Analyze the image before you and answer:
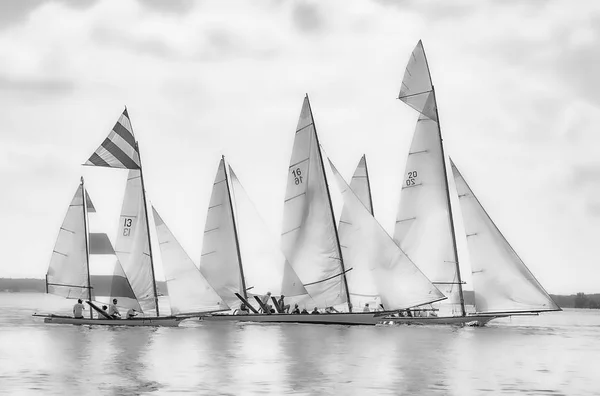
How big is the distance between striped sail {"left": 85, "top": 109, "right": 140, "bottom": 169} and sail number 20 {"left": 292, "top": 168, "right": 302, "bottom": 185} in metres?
10.9

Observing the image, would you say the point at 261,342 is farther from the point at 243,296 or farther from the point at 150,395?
the point at 150,395

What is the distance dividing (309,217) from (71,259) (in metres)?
16.6

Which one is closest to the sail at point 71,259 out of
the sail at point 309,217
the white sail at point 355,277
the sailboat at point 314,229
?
the sailboat at point 314,229

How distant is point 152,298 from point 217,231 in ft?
31.9

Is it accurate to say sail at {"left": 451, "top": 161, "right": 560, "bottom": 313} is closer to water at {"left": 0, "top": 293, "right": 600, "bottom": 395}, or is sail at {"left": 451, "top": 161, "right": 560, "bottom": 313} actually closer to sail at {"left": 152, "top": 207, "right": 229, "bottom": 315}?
water at {"left": 0, "top": 293, "right": 600, "bottom": 395}

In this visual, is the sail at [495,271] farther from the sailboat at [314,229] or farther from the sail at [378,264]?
the sailboat at [314,229]

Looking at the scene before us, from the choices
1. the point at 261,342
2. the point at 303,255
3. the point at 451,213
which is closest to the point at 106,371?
the point at 261,342

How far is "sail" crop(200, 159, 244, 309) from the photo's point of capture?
228 ft

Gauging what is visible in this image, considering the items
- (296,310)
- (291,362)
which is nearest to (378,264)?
(296,310)

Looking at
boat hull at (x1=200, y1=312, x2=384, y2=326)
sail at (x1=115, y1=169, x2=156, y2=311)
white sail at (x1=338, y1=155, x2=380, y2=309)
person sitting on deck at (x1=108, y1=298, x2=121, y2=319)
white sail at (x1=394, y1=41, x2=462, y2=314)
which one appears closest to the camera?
person sitting on deck at (x1=108, y1=298, x2=121, y2=319)

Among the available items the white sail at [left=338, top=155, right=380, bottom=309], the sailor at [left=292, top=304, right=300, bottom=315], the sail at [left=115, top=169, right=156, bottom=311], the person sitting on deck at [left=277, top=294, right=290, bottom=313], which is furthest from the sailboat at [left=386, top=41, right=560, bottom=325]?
the sail at [left=115, top=169, right=156, bottom=311]

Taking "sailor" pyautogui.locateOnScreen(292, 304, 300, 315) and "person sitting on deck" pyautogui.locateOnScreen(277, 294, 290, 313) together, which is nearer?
"sailor" pyautogui.locateOnScreen(292, 304, 300, 315)

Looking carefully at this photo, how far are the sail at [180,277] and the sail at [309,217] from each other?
24.0 ft

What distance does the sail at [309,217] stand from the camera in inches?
2562
